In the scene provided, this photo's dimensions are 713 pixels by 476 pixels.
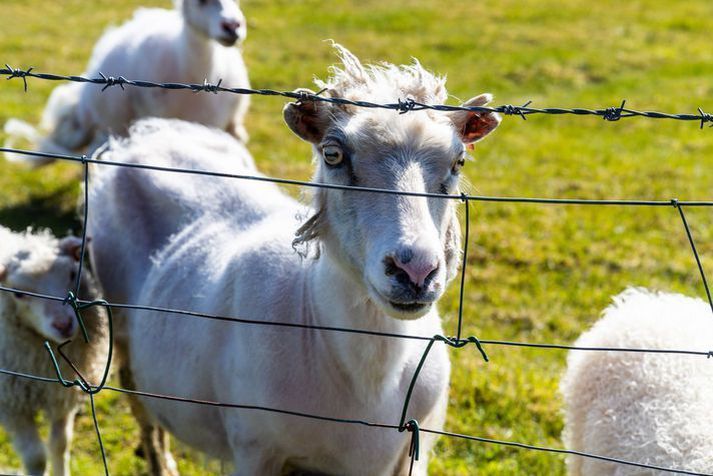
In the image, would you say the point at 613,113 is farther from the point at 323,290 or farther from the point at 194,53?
the point at 194,53

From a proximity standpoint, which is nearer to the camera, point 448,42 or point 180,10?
point 180,10

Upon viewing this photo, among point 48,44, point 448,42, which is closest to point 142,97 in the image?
point 48,44

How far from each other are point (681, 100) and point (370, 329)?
32.5ft

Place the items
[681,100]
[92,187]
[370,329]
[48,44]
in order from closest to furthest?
[370,329] → [92,187] → [681,100] → [48,44]

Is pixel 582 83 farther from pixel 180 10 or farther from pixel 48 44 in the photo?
pixel 48 44

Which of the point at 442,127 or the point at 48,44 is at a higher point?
the point at 48,44

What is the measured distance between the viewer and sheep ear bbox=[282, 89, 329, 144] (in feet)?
9.81

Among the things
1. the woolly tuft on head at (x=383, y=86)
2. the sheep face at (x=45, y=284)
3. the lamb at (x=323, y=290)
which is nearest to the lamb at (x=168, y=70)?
the sheep face at (x=45, y=284)

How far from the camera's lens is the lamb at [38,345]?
4289 mm

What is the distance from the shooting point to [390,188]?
276 cm

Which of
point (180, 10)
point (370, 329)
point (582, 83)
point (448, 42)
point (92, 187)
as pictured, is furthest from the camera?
point (448, 42)

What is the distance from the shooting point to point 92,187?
489 centimetres

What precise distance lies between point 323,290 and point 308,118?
634 mm

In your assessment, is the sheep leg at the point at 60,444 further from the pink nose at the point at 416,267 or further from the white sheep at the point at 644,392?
the pink nose at the point at 416,267
